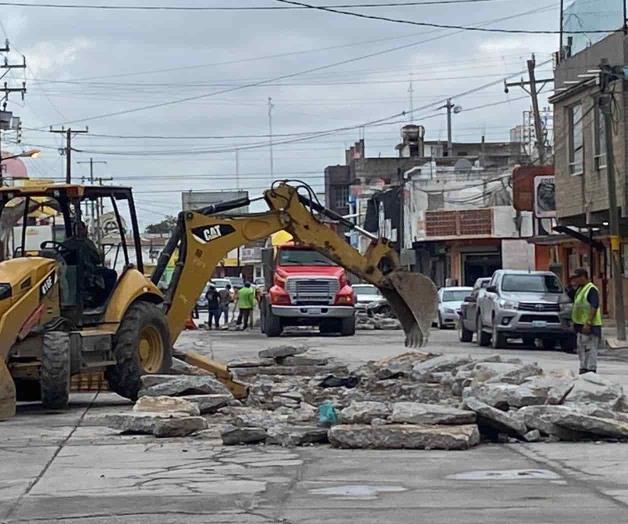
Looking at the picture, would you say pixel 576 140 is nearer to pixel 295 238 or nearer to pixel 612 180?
pixel 612 180

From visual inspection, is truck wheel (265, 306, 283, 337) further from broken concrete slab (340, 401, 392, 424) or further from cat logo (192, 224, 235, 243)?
broken concrete slab (340, 401, 392, 424)

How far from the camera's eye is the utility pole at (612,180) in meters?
35.2

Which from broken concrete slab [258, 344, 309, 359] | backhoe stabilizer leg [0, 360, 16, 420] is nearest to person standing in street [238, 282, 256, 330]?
broken concrete slab [258, 344, 309, 359]

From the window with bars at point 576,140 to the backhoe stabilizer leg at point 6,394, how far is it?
27277mm

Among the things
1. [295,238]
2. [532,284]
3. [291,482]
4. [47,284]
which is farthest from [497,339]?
[291,482]

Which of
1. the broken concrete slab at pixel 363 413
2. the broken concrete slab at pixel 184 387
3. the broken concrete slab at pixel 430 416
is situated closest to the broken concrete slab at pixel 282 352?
the broken concrete slab at pixel 184 387

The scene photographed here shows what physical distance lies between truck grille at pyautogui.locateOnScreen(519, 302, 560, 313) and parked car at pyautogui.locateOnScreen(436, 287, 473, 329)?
13.0 m

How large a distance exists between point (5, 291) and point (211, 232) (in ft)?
16.8

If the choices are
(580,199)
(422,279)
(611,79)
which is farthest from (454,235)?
(422,279)

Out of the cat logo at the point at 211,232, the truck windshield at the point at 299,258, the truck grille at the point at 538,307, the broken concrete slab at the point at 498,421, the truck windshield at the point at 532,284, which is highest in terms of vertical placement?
the truck windshield at the point at 299,258

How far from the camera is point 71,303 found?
18422mm

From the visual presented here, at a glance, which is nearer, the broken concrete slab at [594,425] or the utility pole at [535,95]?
the broken concrete slab at [594,425]

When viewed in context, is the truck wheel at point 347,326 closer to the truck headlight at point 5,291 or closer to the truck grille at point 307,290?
the truck grille at point 307,290

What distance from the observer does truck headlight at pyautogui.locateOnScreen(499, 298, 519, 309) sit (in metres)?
33.1
